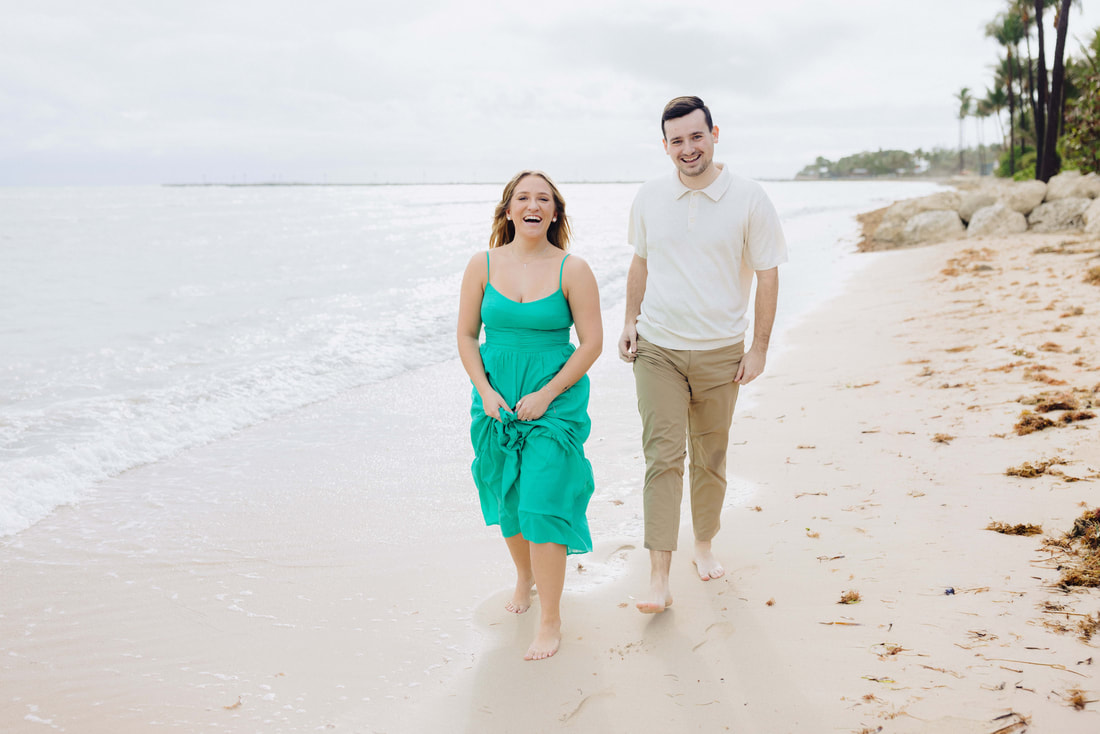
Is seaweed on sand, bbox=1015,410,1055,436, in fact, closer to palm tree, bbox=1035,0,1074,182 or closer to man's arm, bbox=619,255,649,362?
man's arm, bbox=619,255,649,362

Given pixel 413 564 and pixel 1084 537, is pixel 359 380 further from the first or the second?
pixel 1084 537

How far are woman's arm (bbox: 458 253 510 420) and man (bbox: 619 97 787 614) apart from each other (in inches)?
28.5

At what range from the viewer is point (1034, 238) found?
15.6 meters

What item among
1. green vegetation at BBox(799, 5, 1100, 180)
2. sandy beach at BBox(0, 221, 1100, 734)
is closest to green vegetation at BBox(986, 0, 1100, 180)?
green vegetation at BBox(799, 5, 1100, 180)

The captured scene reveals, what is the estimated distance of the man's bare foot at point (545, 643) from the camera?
305 centimetres

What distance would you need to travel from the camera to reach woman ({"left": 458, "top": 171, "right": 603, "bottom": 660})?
3.10 m

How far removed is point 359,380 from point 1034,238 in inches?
565

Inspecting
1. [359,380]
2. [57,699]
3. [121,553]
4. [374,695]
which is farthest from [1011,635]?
[359,380]

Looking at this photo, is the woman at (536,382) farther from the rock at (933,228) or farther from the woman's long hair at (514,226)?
the rock at (933,228)

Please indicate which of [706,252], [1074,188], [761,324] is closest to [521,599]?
[761,324]

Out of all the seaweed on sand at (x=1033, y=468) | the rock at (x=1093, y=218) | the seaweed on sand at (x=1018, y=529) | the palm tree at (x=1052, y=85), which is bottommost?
the seaweed on sand at (x=1018, y=529)

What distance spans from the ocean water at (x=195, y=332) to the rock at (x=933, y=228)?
4.93ft

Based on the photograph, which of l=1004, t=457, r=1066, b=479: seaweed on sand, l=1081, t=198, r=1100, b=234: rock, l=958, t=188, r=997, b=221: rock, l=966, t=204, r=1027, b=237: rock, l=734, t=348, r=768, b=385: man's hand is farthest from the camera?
l=958, t=188, r=997, b=221: rock

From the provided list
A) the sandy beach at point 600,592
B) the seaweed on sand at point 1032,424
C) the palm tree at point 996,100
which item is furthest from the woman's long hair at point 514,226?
the palm tree at point 996,100
